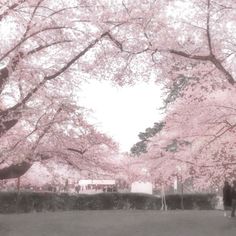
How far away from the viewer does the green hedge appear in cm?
2647

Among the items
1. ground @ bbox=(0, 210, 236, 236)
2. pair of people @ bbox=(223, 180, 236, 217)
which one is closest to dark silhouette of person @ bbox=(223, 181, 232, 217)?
pair of people @ bbox=(223, 180, 236, 217)

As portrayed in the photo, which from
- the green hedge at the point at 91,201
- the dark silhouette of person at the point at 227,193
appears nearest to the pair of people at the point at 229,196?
the dark silhouette of person at the point at 227,193

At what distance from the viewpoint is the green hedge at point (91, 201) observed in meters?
26.5

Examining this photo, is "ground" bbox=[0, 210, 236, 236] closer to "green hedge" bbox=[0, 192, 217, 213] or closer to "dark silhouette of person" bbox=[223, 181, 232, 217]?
"dark silhouette of person" bbox=[223, 181, 232, 217]

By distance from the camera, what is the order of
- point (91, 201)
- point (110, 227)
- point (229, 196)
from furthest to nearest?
point (91, 201)
point (229, 196)
point (110, 227)

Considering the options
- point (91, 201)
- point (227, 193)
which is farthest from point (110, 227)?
point (91, 201)

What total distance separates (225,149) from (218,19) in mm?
6451

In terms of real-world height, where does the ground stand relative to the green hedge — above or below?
below

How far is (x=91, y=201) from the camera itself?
29.4 m

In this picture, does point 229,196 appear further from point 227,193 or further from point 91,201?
point 91,201

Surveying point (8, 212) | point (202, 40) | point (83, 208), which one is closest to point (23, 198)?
point (8, 212)

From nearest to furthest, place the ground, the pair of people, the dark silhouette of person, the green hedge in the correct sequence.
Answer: the ground < the pair of people < the dark silhouette of person < the green hedge

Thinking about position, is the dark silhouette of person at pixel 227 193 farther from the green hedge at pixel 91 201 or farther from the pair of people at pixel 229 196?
the green hedge at pixel 91 201

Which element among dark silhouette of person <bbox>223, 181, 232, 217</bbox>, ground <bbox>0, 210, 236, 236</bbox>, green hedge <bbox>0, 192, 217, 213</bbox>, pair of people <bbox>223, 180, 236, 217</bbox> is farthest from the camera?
green hedge <bbox>0, 192, 217, 213</bbox>
